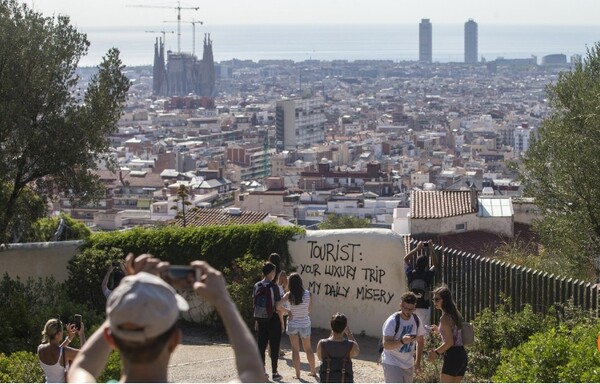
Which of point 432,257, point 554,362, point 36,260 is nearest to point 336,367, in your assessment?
point 554,362

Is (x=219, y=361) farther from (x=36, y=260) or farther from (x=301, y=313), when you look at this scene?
(x=36, y=260)

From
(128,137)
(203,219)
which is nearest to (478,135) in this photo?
(128,137)

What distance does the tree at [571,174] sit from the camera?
39.4 feet

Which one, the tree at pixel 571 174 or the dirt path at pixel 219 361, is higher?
the tree at pixel 571 174

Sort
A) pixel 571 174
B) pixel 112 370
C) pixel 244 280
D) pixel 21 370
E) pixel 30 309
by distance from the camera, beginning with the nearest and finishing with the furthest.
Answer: pixel 112 370
pixel 21 370
pixel 30 309
pixel 244 280
pixel 571 174

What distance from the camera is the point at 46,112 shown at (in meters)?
11.2

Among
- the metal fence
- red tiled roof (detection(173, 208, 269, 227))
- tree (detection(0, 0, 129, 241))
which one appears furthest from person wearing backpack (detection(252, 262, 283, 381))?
red tiled roof (detection(173, 208, 269, 227))

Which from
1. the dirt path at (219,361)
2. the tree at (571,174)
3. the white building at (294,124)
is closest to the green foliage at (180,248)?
the dirt path at (219,361)

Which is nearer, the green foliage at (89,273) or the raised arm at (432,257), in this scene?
the raised arm at (432,257)

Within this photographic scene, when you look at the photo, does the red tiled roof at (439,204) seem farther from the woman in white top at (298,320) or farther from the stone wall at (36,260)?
the woman in white top at (298,320)

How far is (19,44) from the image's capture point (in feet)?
36.1

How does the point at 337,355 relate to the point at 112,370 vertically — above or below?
above

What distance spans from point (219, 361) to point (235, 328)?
5.97 metres

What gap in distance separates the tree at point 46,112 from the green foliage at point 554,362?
5.96m
